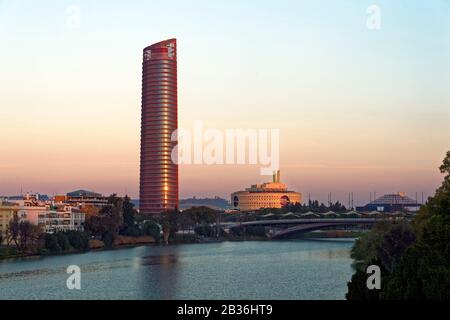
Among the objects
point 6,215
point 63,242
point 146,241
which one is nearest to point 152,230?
point 146,241

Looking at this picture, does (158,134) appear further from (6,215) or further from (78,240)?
(78,240)

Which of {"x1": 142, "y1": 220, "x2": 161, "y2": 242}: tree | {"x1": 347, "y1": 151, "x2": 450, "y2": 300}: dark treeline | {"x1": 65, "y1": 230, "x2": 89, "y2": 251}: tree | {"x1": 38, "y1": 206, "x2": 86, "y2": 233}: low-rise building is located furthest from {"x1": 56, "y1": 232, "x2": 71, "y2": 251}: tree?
{"x1": 347, "y1": 151, "x2": 450, "y2": 300}: dark treeline

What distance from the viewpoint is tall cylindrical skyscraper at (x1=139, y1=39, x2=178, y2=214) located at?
393 feet

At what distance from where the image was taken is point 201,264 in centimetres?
4066

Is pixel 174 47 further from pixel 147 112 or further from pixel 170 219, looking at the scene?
pixel 170 219

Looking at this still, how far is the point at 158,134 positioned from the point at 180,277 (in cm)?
8842

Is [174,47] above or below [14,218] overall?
above

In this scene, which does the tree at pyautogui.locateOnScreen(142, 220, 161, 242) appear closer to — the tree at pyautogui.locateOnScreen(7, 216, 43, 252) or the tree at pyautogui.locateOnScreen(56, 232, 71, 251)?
the tree at pyautogui.locateOnScreen(56, 232, 71, 251)

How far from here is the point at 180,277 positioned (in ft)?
108

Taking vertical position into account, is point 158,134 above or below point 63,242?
above

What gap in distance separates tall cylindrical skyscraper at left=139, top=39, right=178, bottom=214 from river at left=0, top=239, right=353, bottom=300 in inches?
2845

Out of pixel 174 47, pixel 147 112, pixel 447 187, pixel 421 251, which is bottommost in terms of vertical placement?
pixel 421 251
